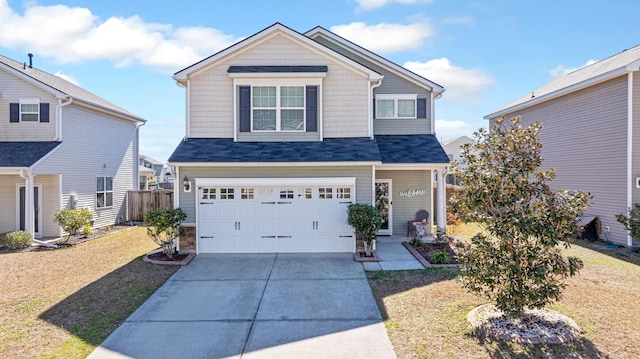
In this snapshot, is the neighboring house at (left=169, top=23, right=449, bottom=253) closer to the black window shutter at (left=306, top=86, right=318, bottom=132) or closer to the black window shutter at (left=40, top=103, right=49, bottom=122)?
the black window shutter at (left=306, top=86, right=318, bottom=132)

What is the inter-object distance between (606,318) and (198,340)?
22.0 ft

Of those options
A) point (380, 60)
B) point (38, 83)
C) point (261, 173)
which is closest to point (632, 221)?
point (380, 60)

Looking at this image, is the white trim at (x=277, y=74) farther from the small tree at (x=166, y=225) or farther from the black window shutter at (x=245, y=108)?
the small tree at (x=166, y=225)

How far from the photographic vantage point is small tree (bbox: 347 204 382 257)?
991cm

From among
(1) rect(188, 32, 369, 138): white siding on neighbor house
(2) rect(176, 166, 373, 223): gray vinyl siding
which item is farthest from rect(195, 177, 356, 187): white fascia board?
(1) rect(188, 32, 369, 138): white siding on neighbor house

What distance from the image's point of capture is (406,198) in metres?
13.2

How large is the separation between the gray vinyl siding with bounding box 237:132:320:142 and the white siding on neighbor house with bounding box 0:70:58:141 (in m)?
8.09

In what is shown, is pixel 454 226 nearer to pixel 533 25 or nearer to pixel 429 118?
pixel 429 118

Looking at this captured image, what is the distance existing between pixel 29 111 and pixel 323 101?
1150 cm

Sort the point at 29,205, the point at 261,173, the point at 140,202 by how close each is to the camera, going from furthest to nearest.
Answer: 1. the point at 140,202
2. the point at 29,205
3. the point at 261,173

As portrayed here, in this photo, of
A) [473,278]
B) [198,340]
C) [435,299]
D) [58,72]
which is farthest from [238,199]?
[58,72]

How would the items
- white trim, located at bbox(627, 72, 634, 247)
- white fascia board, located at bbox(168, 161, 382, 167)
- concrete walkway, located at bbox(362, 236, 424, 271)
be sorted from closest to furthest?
concrete walkway, located at bbox(362, 236, 424, 271)
white fascia board, located at bbox(168, 161, 382, 167)
white trim, located at bbox(627, 72, 634, 247)

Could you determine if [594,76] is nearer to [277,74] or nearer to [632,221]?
[632,221]

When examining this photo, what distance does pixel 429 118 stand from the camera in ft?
45.5
